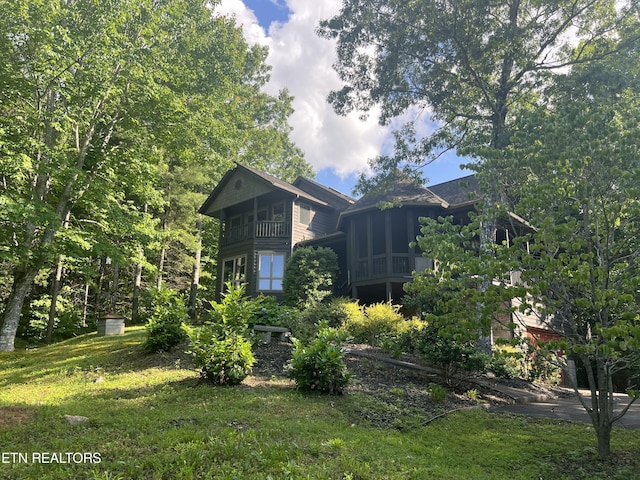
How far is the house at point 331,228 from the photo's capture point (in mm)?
18719

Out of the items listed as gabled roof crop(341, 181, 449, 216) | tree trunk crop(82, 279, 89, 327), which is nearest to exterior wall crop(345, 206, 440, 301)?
gabled roof crop(341, 181, 449, 216)

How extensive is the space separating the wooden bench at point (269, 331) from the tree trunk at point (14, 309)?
8.87 meters

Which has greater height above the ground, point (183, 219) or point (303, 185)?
point (303, 185)

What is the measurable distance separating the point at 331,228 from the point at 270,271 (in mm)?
4656

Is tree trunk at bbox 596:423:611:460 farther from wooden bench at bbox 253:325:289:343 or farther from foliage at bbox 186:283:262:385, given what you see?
wooden bench at bbox 253:325:289:343

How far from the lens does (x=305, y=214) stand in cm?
2322

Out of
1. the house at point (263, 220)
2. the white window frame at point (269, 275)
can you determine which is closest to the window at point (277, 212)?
the house at point (263, 220)

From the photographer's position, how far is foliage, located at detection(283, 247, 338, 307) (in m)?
18.3

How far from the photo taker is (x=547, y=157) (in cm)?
566

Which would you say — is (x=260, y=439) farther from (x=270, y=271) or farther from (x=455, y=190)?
(x=455, y=190)

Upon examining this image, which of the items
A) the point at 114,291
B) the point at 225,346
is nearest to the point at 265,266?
the point at 114,291

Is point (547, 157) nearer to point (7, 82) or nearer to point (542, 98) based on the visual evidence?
point (542, 98)

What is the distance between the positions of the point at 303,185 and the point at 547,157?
21175 millimetres

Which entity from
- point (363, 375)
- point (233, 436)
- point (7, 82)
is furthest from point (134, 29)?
point (233, 436)
